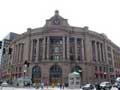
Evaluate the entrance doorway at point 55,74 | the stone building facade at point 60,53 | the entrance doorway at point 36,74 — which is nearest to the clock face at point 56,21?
the stone building facade at point 60,53

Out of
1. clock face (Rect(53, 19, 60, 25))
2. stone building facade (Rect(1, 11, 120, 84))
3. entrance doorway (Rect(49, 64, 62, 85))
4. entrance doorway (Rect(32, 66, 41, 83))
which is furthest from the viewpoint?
clock face (Rect(53, 19, 60, 25))

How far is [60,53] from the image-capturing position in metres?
67.6

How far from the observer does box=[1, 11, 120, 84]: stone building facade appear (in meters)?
65.8

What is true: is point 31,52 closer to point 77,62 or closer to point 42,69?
point 42,69

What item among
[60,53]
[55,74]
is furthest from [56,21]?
[55,74]

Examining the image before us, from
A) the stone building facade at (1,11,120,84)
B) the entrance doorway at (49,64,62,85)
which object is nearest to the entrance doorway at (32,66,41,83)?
the stone building facade at (1,11,120,84)

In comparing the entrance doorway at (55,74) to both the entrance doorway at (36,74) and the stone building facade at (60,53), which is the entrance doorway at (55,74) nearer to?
the stone building facade at (60,53)

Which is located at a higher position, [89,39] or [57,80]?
[89,39]

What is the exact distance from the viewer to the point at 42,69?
66.1m

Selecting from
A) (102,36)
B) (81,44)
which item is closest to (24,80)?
(81,44)

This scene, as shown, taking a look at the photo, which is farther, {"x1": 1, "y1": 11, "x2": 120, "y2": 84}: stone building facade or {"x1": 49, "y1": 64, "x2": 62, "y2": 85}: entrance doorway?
{"x1": 1, "y1": 11, "x2": 120, "y2": 84}: stone building facade

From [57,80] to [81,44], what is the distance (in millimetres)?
16865

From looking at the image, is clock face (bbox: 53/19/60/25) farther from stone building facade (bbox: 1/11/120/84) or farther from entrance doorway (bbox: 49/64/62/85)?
entrance doorway (bbox: 49/64/62/85)

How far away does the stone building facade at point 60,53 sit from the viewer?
2591 inches
